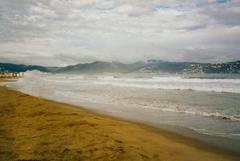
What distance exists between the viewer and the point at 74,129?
31.5ft

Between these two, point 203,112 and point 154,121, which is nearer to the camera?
point 154,121

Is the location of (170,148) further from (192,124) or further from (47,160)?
(192,124)

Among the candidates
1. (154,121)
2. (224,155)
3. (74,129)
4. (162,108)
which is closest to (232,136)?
(224,155)

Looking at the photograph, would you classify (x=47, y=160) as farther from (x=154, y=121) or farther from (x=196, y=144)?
(x=154, y=121)

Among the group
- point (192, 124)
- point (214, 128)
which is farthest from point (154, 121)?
point (214, 128)

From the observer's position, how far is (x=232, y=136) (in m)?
9.42

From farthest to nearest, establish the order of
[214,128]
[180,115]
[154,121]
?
[180,115] < [154,121] < [214,128]

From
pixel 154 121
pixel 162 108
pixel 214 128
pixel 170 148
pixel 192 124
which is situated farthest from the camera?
pixel 162 108

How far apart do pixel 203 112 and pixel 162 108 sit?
290 centimetres

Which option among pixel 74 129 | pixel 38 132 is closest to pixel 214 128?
pixel 74 129

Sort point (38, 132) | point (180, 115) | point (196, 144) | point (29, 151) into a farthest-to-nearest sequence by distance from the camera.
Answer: point (180, 115), point (38, 132), point (196, 144), point (29, 151)

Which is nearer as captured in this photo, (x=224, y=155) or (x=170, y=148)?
(x=224, y=155)

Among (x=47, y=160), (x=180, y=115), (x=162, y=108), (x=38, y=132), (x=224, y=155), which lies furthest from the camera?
(x=162, y=108)

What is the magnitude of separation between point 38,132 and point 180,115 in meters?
7.53
